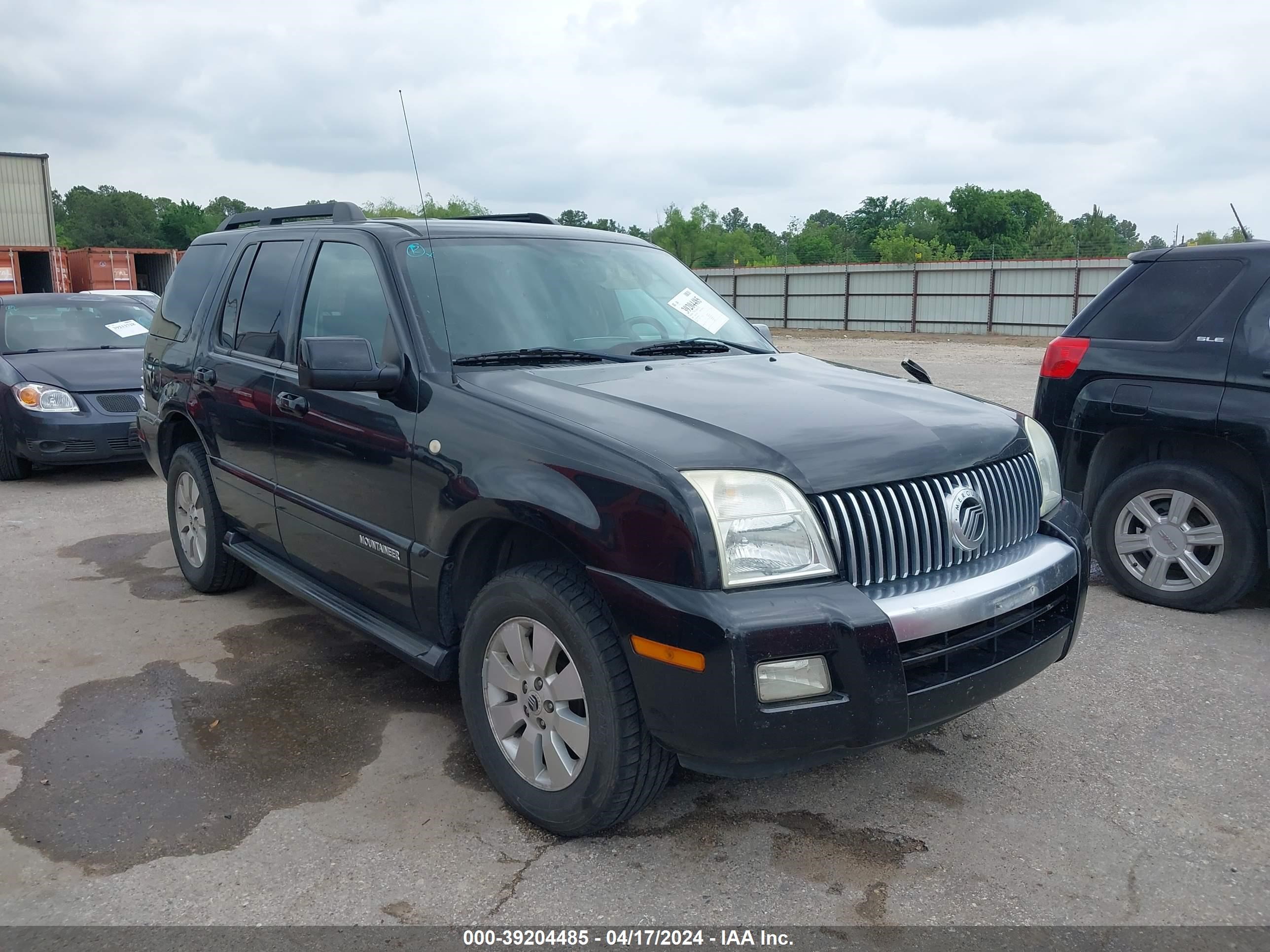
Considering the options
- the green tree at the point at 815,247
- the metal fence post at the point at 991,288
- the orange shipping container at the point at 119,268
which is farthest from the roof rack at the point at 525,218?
the green tree at the point at 815,247

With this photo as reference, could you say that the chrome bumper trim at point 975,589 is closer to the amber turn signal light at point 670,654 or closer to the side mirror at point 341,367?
the amber turn signal light at point 670,654

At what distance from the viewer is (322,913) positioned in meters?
2.70

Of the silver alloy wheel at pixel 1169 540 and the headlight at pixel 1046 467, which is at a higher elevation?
the headlight at pixel 1046 467

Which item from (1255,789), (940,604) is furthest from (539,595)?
(1255,789)

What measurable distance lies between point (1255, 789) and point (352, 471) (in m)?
→ 3.16

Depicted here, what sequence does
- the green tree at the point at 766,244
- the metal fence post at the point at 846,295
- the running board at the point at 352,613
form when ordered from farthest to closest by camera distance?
1. the green tree at the point at 766,244
2. the metal fence post at the point at 846,295
3. the running board at the point at 352,613

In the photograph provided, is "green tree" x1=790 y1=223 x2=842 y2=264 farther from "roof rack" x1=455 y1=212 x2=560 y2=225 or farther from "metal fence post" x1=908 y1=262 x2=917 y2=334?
"roof rack" x1=455 y1=212 x2=560 y2=225

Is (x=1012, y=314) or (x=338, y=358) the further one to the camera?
(x=1012, y=314)

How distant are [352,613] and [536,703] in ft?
3.84

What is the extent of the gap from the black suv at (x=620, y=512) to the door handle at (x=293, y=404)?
18mm

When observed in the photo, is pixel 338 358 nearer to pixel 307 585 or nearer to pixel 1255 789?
pixel 307 585

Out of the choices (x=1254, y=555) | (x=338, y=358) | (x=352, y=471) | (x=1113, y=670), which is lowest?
(x=1113, y=670)

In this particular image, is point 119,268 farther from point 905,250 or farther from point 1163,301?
point 905,250

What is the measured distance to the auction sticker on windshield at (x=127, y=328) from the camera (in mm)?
9602
